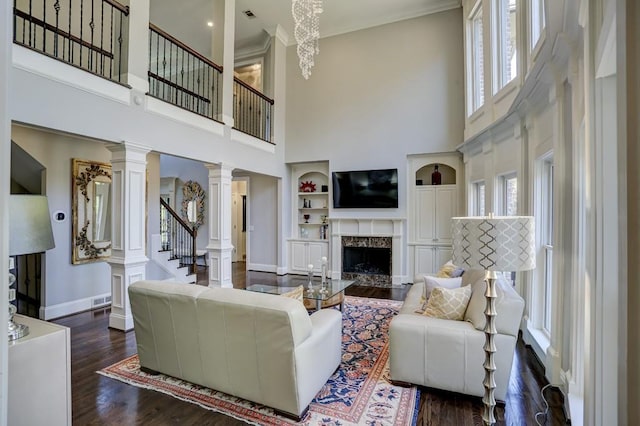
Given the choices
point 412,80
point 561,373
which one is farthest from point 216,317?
point 412,80

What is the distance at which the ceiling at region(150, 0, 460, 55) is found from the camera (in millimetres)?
6180

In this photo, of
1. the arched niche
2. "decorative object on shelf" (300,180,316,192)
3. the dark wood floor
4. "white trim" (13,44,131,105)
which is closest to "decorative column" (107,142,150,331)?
"white trim" (13,44,131,105)

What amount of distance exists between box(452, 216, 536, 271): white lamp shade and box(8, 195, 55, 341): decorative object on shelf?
2353 millimetres

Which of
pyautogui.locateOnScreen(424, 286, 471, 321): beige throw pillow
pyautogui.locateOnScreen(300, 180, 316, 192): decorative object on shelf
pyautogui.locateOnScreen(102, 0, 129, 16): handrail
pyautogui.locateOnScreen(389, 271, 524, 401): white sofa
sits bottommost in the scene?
pyautogui.locateOnScreen(389, 271, 524, 401): white sofa

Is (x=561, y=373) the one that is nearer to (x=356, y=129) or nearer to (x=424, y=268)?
(x=424, y=268)

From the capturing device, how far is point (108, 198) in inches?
202

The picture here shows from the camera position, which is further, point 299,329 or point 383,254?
point 383,254

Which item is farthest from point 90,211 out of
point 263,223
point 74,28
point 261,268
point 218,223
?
point 261,268

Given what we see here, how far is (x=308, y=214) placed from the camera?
7844 millimetres

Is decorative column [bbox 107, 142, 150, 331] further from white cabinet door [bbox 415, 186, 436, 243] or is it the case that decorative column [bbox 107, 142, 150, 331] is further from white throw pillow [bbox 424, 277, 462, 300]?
white cabinet door [bbox 415, 186, 436, 243]

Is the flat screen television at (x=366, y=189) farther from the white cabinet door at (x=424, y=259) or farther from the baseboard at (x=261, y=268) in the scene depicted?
the baseboard at (x=261, y=268)

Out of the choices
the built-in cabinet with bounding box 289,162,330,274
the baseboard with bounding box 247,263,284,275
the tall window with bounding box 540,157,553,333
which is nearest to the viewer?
the tall window with bounding box 540,157,553,333

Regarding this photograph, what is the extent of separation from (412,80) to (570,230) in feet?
15.9

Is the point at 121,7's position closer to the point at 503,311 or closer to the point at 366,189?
the point at 366,189
